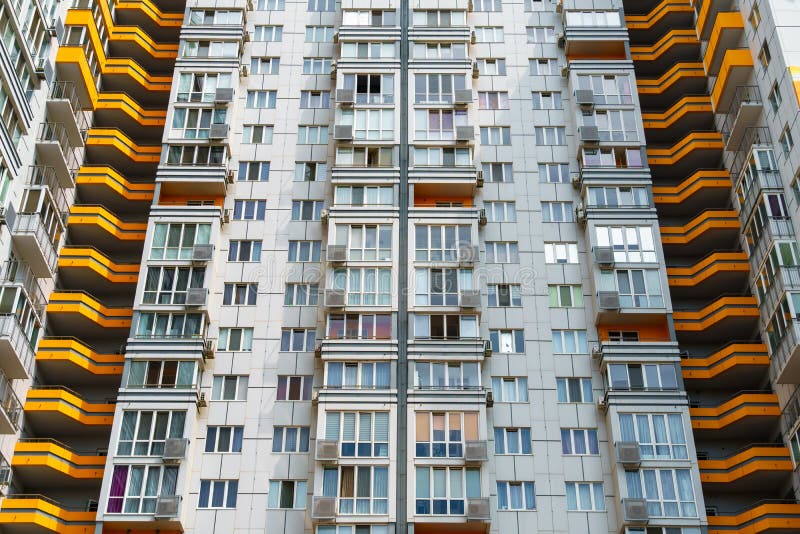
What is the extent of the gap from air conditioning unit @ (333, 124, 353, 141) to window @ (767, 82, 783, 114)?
26.6m

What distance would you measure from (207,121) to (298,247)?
456 inches

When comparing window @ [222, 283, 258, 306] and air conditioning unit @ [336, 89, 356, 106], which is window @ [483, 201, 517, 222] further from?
window @ [222, 283, 258, 306]

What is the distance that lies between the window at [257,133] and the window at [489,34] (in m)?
17.1

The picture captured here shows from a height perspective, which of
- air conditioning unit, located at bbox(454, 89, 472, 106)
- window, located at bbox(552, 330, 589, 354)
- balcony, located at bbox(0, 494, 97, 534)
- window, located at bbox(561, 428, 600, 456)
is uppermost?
air conditioning unit, located at bbox(454, 89, 472, 106)

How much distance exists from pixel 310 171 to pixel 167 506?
2469 cm

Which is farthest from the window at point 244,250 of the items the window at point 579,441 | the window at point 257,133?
the window at point 579,441

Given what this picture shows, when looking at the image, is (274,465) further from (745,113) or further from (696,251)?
(745,113)

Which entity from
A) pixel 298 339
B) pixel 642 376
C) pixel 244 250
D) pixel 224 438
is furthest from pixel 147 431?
pixel 642 376

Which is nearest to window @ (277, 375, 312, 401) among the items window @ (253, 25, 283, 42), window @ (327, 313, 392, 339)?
window @ (327, 313, 392, 339)

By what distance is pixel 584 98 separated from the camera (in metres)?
71.9

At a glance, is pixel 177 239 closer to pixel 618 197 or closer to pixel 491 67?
pixel 491 67

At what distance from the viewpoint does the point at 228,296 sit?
Answer: 65.2 meters

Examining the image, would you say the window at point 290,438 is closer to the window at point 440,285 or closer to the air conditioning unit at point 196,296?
the air conditioning unit at point 196,296

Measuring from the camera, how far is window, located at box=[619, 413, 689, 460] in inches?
2299
